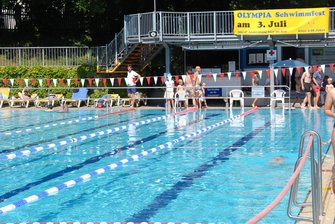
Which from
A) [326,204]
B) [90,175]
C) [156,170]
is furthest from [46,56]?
[326,204]

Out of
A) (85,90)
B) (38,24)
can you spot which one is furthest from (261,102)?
(38,24)

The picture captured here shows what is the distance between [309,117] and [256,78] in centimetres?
564

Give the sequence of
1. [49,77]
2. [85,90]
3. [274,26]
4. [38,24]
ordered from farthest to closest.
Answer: [38,24] → [49,77] → [85,90] → [274,26]

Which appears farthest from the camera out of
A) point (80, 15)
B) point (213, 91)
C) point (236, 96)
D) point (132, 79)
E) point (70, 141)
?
point (80, 15)

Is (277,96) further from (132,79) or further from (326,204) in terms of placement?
(326,204)

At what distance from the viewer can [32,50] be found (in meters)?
31.6

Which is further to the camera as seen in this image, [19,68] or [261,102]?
[19,68]

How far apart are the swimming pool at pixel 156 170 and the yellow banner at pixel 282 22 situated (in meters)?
6.32

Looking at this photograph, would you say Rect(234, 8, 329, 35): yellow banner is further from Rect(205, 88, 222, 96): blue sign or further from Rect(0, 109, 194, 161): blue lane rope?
Rect(0, 109, 194, 161): blue lane rope

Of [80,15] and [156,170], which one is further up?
[80,15]

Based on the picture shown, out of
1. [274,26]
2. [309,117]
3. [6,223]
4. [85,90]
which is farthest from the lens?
[85,90]

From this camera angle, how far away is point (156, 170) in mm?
11680

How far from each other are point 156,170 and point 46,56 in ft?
68.0

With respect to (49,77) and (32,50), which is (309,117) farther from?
(32,50)
